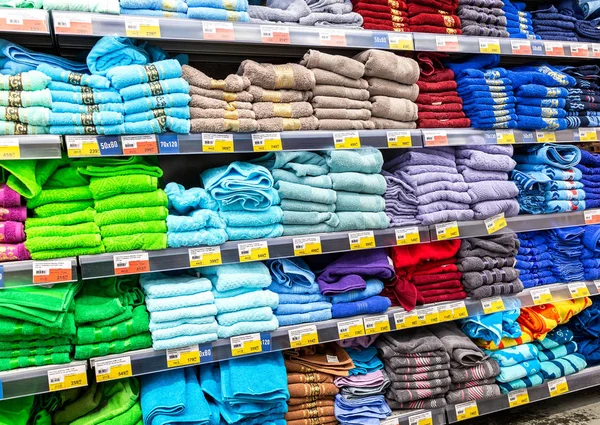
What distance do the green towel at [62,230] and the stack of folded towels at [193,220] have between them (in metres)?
0.27

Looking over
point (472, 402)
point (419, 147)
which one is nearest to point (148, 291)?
point (419, 147)

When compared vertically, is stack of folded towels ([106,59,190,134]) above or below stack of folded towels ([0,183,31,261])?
above

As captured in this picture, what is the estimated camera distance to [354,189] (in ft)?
6.77

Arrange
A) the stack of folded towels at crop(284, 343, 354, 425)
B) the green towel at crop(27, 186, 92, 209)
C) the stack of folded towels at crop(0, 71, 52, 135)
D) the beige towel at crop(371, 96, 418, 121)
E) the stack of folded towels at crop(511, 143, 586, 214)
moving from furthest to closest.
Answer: the stack of folded towels at crop(511, 143, 586, 214) → the beige towel at crop(371, 96, 418, 121) → the stack of folded towels at crop(284, 343, 354, 425) → the green towel at crop(27, 186, 92, 209) → the stack of folded towels at crop(0, 71, 52, 135)

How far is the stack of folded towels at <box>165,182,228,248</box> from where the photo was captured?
174 cm

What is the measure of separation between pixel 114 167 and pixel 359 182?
3.30 ft

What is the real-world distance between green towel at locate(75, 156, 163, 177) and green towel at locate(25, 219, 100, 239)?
7.4 inches

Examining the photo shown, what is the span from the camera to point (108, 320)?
168 centimetres

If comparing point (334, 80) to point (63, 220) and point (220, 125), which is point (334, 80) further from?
point (63, 220)

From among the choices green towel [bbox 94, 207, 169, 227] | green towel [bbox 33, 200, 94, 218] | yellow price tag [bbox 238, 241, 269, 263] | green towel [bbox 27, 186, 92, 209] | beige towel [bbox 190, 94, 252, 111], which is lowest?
yellow price tag [bbox 238, 241, 269, 263]

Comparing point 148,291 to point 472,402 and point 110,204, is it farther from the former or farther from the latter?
point 472,402

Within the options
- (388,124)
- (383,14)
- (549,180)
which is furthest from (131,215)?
(549,180)

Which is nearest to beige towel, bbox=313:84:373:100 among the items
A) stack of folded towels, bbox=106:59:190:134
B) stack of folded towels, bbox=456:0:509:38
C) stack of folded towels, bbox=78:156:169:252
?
stack of folded towels, bbox=106:59:190:134

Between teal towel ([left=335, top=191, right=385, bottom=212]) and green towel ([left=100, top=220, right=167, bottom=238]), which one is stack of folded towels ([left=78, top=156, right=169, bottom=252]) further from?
teal towel ([left=335, top=191, right=385, bottom=212])
